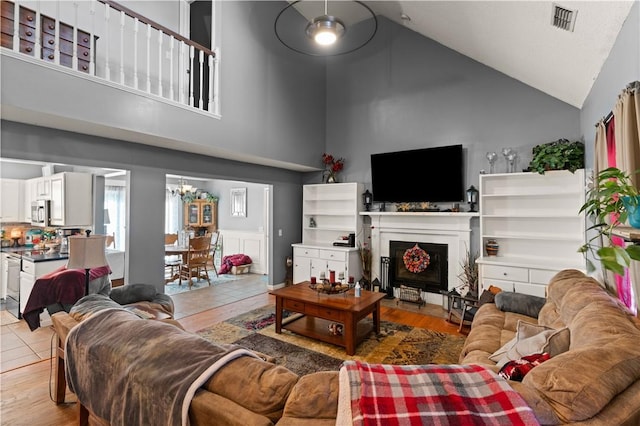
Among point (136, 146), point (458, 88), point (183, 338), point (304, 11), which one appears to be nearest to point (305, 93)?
point (304, 11)

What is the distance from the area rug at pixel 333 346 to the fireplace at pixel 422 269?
127 cm

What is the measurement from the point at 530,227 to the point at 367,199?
8.19 ft

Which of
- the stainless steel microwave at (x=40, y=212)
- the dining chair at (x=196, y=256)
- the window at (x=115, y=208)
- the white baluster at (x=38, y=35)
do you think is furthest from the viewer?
the window at (x=115, y=208)

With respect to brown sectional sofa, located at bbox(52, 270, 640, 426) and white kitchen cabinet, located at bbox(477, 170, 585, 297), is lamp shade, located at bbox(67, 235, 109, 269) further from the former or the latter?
white kitchen cabinet, located at bbox(477, 170, 585, 297)

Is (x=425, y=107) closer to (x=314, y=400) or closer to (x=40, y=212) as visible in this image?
(x=314, y=400)

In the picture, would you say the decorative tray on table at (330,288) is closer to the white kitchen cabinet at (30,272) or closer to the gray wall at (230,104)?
the gray wall at (230,104)

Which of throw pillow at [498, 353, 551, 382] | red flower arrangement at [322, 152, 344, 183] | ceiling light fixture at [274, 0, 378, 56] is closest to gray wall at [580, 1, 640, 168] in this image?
throw pillow at [498, 353, 551, 382]

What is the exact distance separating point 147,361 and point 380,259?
4513mm

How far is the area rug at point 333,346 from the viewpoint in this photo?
3.11m

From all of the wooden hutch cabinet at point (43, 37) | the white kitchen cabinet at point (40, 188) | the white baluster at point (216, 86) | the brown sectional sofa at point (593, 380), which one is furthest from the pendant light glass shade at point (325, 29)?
the white kitchen cabinet at point (40, 188)

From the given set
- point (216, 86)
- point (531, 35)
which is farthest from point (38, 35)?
point (531, 35)

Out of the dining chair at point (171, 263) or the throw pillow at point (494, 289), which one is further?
the dining chair at point (171, 263)

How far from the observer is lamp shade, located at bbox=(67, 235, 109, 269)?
8.64 feet

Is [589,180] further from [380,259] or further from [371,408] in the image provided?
[371,408]
